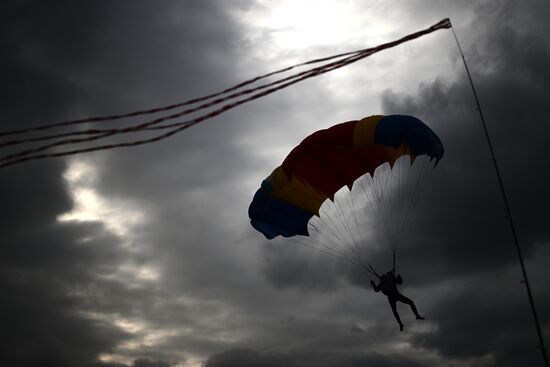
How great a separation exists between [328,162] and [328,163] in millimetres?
43

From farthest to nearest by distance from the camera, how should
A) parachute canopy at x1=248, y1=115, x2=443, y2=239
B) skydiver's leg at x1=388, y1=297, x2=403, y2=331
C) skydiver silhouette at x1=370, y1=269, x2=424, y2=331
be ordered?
parachute canopy at x1=248, y1=115, x2=443, y2=239, skydiver's leg at x1=388, y1=297, x2=403, y2=331, skydiver silhouette at x1=370, y1=269, x2=424, y2=331

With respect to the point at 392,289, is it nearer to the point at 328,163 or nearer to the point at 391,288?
the point at 391,288

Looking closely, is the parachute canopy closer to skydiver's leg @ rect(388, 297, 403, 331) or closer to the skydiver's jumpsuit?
the skydiver's jumpsuit

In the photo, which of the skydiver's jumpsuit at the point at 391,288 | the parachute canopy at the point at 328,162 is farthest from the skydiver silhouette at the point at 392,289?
the parachute canopy at the point at 328,162

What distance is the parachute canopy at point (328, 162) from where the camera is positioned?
67.0ft

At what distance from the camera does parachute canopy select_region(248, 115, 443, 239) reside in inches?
804

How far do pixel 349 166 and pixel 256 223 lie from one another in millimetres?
4677

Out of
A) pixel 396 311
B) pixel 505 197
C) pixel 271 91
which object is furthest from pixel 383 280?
pixel 271 91

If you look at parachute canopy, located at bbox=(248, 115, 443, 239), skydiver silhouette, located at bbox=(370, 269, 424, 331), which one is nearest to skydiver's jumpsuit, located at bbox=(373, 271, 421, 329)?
skydiver silhouette, located at bbox=(370, 269, 424, 331)

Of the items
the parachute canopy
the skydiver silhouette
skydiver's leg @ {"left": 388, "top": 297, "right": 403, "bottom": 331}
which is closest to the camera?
the skydiver silhouette

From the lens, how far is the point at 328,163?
2191cm

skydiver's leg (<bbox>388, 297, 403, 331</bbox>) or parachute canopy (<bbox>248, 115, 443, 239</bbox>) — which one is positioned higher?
parachute canopy (<bbox>248, 115, 443, 239</bbox>)

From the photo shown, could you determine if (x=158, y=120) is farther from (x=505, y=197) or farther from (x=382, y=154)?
(x=382, y=154)

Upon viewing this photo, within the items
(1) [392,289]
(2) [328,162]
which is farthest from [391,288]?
(2) [328,162]
